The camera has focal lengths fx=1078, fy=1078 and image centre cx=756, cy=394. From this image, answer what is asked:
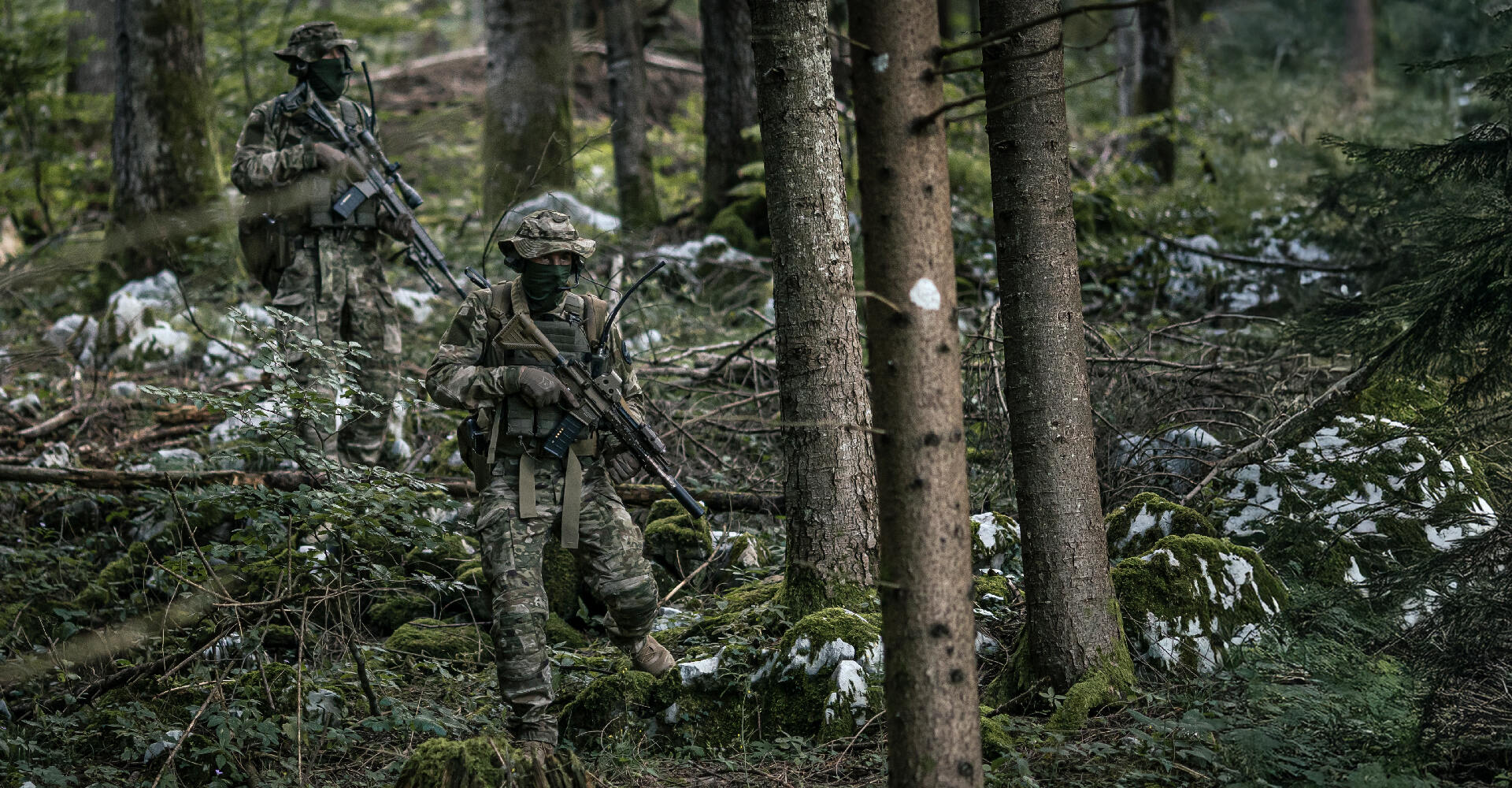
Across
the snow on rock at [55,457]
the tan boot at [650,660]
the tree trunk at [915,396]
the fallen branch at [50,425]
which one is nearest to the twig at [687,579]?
the tan boot at [650,660]

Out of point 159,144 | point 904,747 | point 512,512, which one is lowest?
point 904,747

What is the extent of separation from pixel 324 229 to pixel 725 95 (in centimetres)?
528

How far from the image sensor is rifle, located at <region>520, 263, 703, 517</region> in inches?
183

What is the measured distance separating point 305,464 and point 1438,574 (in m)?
4.67

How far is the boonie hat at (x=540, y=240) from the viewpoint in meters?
4.54

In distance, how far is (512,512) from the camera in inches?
182

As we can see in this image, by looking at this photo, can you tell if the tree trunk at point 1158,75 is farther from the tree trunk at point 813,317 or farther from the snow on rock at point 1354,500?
the tree trunk at point 813,317

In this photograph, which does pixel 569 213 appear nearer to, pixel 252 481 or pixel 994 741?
pixel 252 481

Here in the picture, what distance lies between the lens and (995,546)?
218 inches

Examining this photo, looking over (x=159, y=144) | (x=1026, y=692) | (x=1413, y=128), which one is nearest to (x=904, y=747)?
(x=1026, y=692)

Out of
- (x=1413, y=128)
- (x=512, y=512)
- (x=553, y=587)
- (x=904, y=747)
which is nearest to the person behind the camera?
(x=904, y=747)

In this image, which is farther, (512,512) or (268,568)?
(268,568)

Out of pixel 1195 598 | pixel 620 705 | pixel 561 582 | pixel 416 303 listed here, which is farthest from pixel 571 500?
pixel 416 303

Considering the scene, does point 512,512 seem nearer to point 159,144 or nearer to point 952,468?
point 952,468
